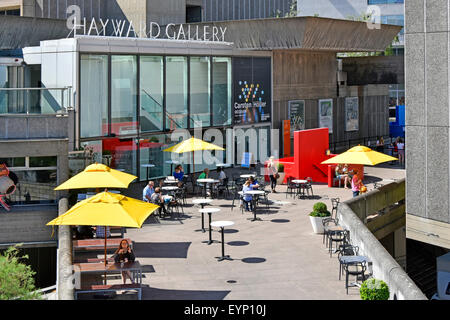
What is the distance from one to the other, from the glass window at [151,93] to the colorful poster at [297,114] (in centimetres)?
1094

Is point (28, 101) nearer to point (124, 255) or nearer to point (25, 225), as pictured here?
point (25, 225)

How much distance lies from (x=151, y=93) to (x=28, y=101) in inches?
335

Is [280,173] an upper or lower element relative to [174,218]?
upper

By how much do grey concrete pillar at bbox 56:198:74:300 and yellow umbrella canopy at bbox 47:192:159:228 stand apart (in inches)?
34.3

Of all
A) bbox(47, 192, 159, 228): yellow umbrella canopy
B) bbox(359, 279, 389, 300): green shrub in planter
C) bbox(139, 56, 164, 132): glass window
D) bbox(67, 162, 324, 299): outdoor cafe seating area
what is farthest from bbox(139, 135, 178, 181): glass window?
bbox(359, 279, 389, 300): green shrub in planter

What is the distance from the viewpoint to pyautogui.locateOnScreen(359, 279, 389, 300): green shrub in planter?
13742 millimetres

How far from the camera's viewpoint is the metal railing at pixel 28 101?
2347 cm

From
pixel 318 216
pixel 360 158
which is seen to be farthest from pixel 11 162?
pixel 360 158

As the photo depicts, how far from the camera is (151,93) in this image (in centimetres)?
3131

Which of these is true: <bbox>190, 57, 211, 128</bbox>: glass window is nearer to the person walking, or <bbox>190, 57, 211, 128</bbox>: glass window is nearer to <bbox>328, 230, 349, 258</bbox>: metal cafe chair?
the person walking

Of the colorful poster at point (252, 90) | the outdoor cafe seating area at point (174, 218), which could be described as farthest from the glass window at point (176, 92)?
the colorful poster at point (252, 90)

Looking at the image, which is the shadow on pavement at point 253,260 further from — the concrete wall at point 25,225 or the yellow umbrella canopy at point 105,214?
the concrete wall at point 25,225
